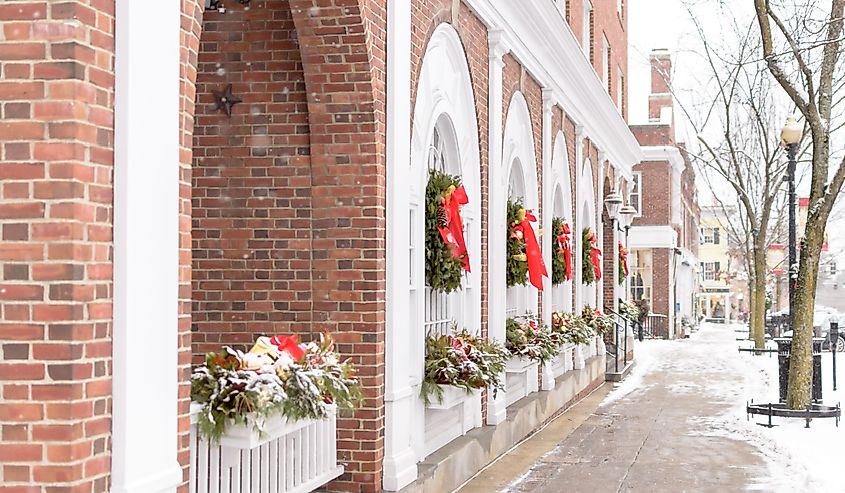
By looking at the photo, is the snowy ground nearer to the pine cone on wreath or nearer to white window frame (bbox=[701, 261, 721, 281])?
the pine cone on wreath

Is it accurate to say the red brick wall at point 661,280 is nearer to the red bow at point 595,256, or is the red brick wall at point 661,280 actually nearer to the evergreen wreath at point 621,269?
the evergreen wreath at point 621,269

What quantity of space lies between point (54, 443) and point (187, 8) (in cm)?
223

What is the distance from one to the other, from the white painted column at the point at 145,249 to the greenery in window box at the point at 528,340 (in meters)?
8.69

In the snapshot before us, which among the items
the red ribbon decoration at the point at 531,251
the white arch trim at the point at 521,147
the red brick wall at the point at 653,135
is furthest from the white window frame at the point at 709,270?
the red ribbon decoration at the point at 531,251

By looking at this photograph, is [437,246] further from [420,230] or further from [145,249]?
[145,249]

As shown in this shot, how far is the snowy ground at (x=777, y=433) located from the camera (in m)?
10.6

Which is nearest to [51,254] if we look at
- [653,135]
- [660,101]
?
[653,135]

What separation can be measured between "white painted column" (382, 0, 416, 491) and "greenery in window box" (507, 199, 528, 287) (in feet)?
15.2

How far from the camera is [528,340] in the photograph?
13.8 m

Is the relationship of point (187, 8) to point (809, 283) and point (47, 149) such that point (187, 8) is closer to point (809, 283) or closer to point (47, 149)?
point (47, 149)

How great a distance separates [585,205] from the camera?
70.5 ft

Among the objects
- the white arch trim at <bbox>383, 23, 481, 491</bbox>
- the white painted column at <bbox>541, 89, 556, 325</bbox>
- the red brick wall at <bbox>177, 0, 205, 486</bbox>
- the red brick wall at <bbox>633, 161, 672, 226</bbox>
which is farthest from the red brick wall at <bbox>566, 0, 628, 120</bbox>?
the red brick wall at <bbox>177, 0, 205, 486</bbox>

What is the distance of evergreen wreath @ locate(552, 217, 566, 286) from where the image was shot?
17.2 meters

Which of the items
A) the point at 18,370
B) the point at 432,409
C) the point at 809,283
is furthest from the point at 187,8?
the point at 809,283
